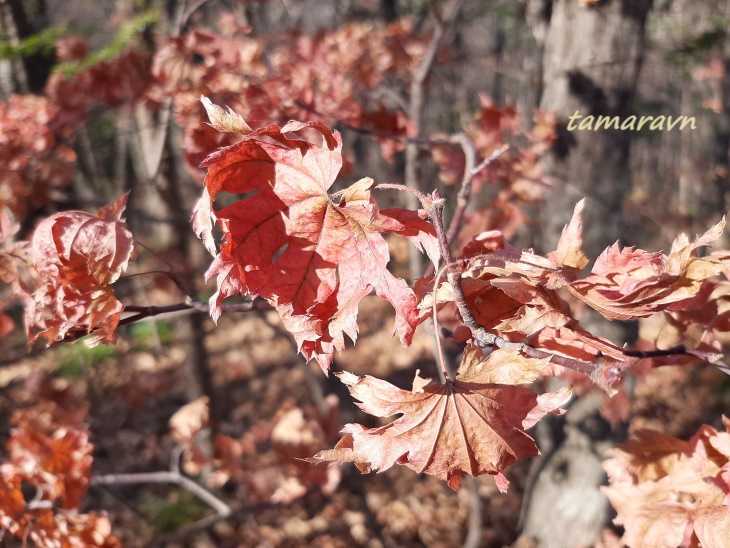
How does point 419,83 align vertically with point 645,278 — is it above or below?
below

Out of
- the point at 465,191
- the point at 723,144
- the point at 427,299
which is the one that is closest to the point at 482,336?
the point at 427,299

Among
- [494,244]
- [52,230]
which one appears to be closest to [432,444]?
[494,244]

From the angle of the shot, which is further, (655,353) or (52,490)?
(52,490)

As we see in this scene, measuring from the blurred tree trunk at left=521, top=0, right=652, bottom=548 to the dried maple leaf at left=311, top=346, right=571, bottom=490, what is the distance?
2.13 m

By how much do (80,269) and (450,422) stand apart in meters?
0.74

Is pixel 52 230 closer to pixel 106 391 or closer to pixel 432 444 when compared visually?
pixel 432 444

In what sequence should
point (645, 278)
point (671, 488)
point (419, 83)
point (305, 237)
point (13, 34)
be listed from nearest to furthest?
point (645, 278)
point (305, 237)
point (671, 488)
point (419, 83)
point (13, 34)

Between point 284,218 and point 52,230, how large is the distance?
17.2 inches

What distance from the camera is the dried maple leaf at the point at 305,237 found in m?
0.86

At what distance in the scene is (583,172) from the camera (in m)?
2.77

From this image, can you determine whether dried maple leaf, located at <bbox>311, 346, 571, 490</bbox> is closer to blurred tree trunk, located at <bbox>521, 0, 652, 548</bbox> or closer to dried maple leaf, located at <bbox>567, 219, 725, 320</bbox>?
dried maple leaf, located at <bbox>567, 219, 725, 320</bbox>

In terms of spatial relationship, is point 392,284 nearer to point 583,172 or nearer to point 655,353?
point 655,353

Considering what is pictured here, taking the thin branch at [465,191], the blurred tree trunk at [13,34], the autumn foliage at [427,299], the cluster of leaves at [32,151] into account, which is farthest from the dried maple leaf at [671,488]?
the blurred tree trunk at [13,34]

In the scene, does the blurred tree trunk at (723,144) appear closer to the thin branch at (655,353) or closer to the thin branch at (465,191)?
the thin branch at (465,191)
